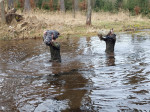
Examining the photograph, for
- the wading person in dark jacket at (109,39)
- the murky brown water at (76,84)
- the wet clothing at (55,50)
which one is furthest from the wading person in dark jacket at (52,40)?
the wading person in dark jacket at (109,39)

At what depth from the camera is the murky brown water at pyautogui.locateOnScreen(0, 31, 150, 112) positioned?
3.45 meters

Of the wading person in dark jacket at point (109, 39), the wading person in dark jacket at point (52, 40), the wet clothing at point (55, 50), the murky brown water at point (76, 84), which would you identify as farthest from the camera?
the wading person in dark jacket at point (109, 39)

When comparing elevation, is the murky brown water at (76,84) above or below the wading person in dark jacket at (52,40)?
below

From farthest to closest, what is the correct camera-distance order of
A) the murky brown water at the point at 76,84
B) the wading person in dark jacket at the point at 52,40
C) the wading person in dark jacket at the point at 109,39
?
1. the wading person in dark jacket at the point at 109,39
2. the wading person in dark jacket at the point at 52,40
3. the murky brown water at the point at 76,84

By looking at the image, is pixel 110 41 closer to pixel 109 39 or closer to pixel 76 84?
pixel 109 39

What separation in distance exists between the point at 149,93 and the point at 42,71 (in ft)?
9.26

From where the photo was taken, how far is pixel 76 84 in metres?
4.48

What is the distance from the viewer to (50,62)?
663 centimetres

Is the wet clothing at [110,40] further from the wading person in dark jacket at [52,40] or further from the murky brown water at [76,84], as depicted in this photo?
the wading person in dark jacket at [52,40]

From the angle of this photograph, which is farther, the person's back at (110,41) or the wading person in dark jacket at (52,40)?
the person's back at (110,41)

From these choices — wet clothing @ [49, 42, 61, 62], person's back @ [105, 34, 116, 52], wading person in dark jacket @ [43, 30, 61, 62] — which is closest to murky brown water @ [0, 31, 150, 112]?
wet clothing @ [49, 42, 61, 62]

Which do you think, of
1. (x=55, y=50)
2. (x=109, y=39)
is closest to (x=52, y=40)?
(x=55, y=50)

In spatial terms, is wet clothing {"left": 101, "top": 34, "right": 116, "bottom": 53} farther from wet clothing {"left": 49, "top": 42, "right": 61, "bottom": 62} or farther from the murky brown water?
wet clothing {"left": 49, "top": 42, "right": 61, "bottom": 62}

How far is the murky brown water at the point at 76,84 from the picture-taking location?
11.3 feet
